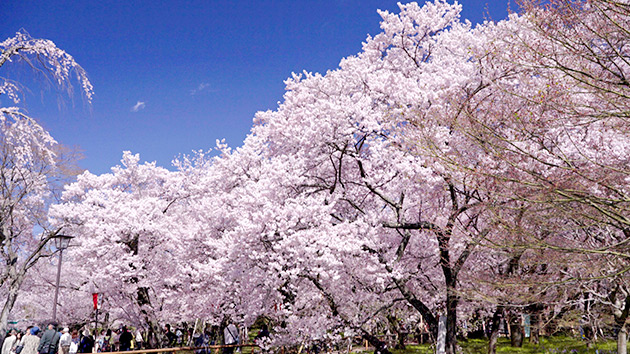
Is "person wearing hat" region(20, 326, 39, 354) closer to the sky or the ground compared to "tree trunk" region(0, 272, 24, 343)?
closer to the ground

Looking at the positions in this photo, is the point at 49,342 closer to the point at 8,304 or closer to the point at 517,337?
the point at 8,304

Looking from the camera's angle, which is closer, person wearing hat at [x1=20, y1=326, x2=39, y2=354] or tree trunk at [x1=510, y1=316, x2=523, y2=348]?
person wearing hat at [x1=20, y1=326, x2=39, y2=354]

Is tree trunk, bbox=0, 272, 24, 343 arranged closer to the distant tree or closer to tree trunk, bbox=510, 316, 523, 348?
the distant tree

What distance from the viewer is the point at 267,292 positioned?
42.2ft

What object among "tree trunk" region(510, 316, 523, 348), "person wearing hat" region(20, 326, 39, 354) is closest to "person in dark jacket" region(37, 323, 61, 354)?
"person wearing hat" region(20, 326, 39, 354)

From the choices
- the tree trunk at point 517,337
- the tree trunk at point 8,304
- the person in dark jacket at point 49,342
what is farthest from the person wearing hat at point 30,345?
the tree trunk at point 517,337

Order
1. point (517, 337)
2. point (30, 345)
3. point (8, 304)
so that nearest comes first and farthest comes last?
point (30, 345)
point (8, 304)
point (517, 337)

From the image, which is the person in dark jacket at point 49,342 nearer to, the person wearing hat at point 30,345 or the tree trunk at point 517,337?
the person wearing hat at point 30,345

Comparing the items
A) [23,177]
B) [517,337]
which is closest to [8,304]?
[23,177]

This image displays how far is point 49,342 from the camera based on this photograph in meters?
11.6

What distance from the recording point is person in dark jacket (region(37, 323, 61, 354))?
37.6 feet

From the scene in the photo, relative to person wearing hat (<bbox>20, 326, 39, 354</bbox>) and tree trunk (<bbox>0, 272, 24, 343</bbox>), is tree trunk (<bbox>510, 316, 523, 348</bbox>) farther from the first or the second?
tree trunk (<bbox>0, 272, 24, 343</bbox>)

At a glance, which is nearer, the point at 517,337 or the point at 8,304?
the point at 8,304

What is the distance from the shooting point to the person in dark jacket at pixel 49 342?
1145cm
